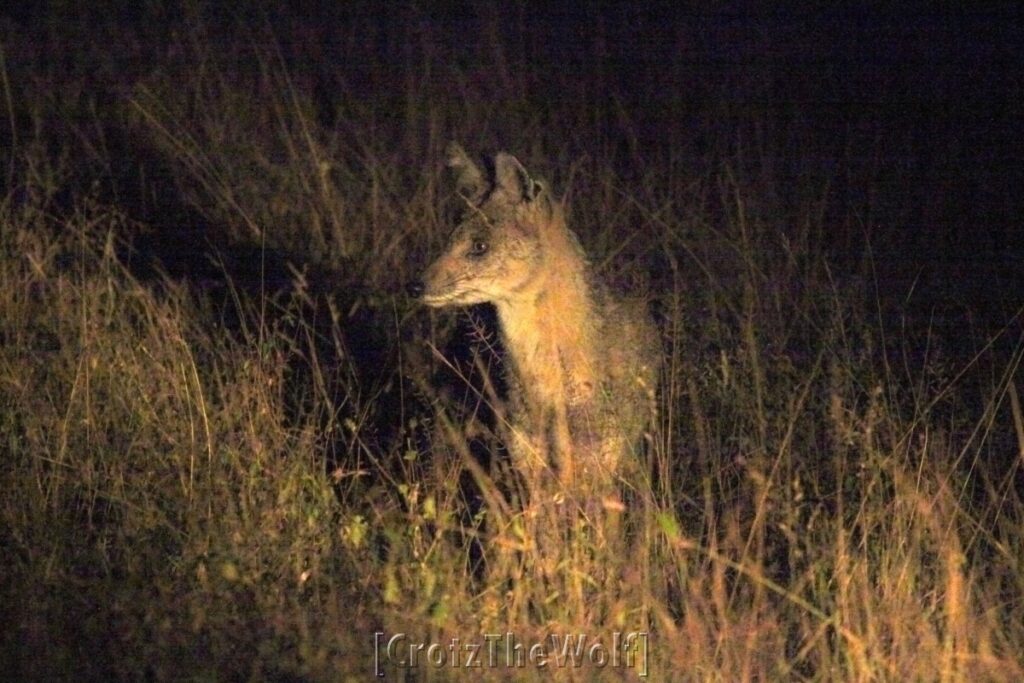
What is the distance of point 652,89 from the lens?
38.1 ft

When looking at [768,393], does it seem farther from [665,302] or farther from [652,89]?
[652,89]

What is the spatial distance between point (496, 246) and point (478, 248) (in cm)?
8

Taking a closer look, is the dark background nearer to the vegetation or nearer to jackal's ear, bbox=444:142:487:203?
the vegetation

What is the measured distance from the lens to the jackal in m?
6.66

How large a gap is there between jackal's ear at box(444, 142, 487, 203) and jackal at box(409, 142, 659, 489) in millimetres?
105

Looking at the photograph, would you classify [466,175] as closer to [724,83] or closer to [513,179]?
[513,179]

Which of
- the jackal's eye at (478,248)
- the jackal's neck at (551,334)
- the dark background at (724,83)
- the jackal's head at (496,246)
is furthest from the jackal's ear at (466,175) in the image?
the dark background at (724,83)

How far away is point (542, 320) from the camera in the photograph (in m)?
6.80

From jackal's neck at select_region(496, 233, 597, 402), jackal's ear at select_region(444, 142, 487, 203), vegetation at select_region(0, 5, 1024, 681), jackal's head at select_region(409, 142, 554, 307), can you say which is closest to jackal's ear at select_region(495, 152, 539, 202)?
jackal's head at select_region(409, 142, 554, 307)

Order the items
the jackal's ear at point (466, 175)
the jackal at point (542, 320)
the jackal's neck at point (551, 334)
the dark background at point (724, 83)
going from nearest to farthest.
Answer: the jackal at point (542, 320) → the jackal's neck at point (551, 334) → the jackal's ear at point (466, 175) → the dark background at point (724, 83)

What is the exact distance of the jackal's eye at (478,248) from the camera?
6.78m

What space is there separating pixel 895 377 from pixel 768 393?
71cm

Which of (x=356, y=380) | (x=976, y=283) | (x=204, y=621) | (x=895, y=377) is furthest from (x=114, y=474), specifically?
(x=976, y=283)

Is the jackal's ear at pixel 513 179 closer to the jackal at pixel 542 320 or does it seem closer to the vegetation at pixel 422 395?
the jackal at pixel 542 320
